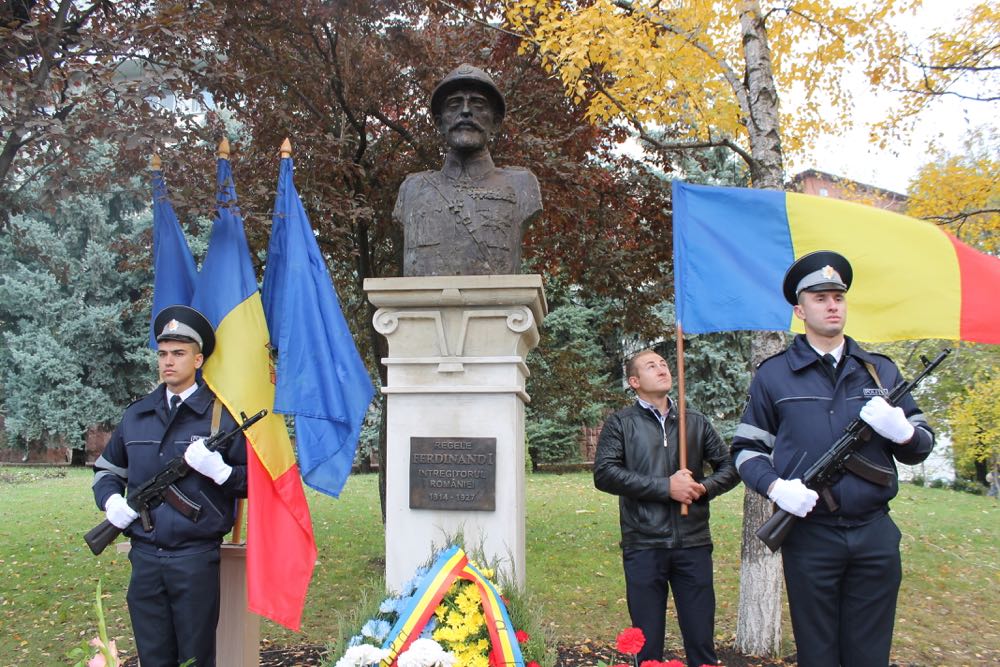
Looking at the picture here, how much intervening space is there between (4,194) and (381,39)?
12.6 ft

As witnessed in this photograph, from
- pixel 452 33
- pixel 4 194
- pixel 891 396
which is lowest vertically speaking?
pixel 891 396

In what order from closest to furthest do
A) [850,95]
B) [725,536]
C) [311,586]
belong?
1. [311,586]
2. [850,95]
3. [725,536]

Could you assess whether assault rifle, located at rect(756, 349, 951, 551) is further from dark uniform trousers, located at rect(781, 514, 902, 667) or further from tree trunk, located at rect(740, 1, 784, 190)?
tree trunk, located at rect(740, 1, 784, 190)

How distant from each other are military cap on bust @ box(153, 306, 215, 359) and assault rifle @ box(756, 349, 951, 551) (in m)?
2.91

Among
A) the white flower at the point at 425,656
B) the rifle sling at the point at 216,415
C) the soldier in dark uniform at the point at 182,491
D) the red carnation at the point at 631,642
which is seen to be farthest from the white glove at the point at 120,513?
the red carnation at the point at 631,642

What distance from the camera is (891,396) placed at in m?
3.20

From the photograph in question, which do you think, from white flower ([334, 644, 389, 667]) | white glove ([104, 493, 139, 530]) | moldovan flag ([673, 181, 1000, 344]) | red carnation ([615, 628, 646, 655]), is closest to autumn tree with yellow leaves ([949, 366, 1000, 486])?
moldovan flag ([673, 181, 1000, 344])

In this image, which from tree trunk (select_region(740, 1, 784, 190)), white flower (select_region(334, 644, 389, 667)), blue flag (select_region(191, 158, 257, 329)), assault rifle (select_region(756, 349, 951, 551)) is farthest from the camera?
tree trunk (select_region(740, 1, 784, 190))

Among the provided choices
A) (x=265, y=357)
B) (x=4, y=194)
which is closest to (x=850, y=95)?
(x=265, y=357)

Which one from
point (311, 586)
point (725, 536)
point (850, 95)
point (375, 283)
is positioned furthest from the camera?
point (725, 536)

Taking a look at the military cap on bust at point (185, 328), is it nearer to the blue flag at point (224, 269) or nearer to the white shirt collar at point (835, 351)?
the blue flag at point (224, 269)

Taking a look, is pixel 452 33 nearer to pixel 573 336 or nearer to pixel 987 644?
pixel 987 644

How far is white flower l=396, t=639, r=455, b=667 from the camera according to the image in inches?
113

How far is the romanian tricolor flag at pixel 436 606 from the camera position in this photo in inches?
124
